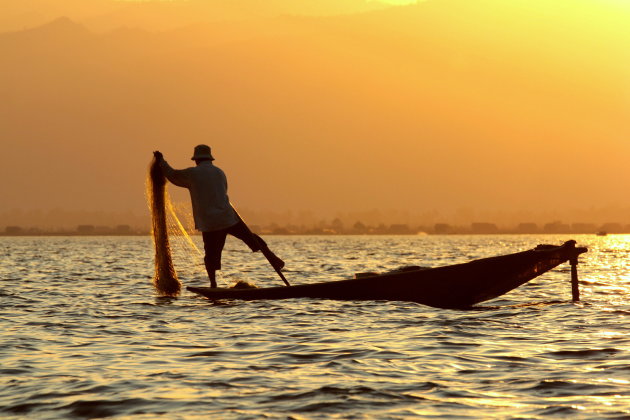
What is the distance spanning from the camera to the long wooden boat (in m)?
13.5

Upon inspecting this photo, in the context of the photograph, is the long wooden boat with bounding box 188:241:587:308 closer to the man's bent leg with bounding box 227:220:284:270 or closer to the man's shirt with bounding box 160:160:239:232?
the man's bent leg with bounding box 227:220:284:270

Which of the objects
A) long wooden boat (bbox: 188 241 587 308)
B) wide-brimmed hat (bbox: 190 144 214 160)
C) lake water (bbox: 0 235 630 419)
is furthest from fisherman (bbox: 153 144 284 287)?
long wooden boat (bbox: 188 241 587 308)

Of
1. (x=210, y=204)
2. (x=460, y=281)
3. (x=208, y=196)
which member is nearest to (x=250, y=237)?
(x=210, y=204)

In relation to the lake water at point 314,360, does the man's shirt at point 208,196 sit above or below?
above

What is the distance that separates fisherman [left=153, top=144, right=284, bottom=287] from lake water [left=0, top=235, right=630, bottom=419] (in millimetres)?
1110

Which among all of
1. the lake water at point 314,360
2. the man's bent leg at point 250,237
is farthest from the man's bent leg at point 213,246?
the lake water at point 314,360

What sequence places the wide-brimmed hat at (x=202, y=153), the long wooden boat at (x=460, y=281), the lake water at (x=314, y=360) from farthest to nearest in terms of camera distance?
the wide-brimmed hat at (x=202, y=153) → the long wooden boat at (x=460, y=281) → the lake water at (x=314, y=360)

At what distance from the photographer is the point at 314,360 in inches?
353

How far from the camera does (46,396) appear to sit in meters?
7.28

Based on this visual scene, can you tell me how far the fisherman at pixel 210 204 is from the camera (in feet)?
50.4

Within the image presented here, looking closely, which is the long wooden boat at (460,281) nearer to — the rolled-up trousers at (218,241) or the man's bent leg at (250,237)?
the man's bent leg at (250,237)

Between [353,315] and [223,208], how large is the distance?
3.76 meters

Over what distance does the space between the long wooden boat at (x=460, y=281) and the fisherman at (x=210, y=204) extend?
1962 mm

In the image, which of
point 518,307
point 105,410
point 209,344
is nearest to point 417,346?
point 209,344
